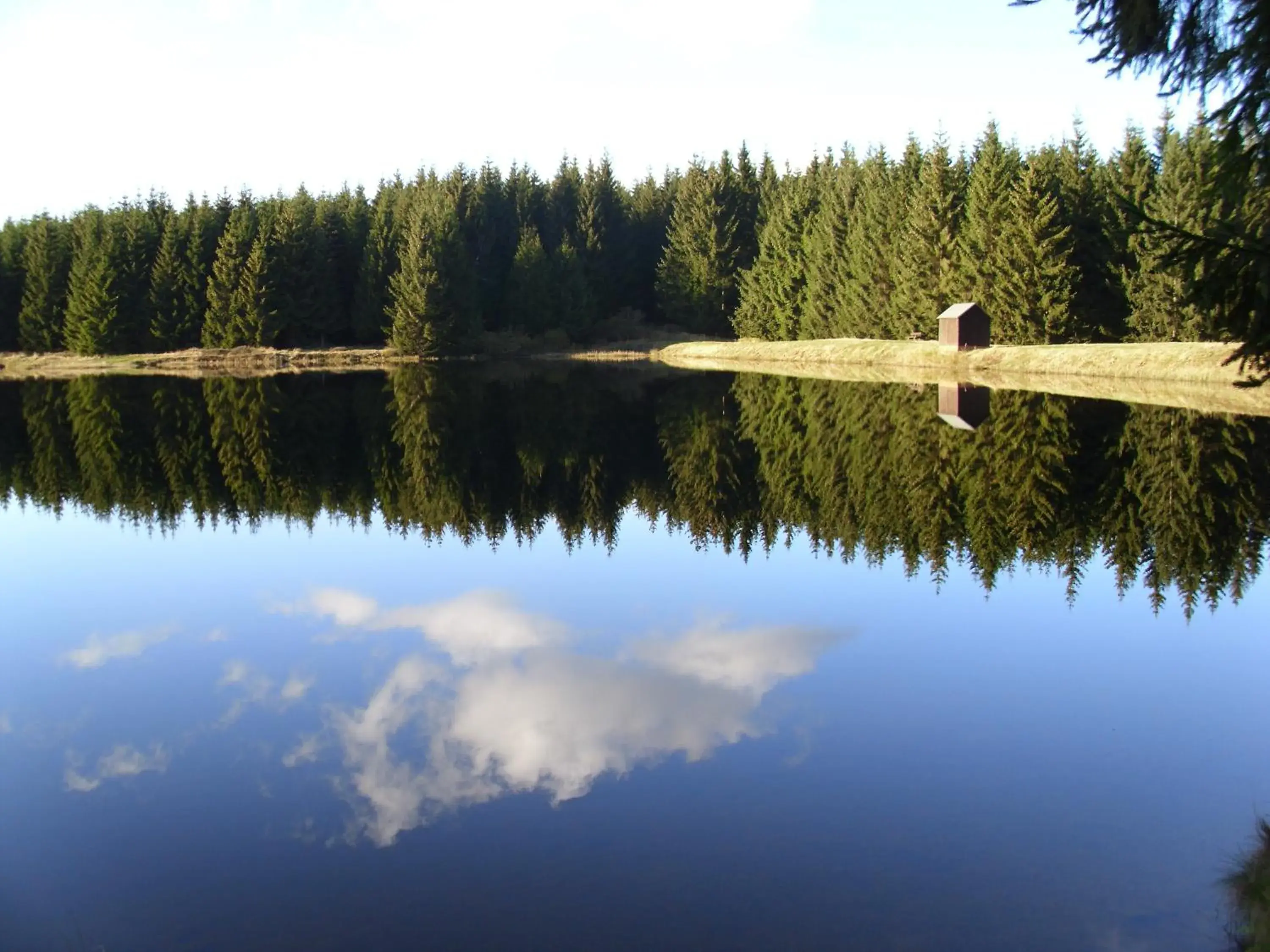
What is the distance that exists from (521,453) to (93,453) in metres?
11.0

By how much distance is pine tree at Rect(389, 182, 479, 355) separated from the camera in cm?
7044

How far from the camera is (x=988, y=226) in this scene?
5456cm

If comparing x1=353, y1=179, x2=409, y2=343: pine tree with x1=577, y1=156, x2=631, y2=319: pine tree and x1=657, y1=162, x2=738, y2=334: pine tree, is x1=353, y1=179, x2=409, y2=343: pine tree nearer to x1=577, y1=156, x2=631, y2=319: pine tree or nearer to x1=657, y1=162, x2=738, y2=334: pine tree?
x1=577, y1=156, x2=631, y2=319: pine tree

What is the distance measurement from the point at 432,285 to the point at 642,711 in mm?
63660

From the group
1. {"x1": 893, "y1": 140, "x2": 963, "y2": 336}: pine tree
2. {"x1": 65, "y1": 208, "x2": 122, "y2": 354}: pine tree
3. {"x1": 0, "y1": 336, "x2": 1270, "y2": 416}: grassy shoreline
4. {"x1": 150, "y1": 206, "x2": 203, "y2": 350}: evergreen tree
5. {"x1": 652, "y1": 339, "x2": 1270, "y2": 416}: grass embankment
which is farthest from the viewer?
{"x1": 150, "y1": 206, "x2": 203, "y2": 350}: evergreen tree

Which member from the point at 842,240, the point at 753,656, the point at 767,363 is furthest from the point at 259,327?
the point at 753,656

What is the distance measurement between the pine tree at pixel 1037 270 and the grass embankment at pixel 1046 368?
1.43m

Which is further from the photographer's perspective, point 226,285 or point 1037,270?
point 226,285

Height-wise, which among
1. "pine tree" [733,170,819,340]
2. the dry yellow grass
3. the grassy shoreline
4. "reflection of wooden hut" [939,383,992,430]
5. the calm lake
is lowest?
the calm lake

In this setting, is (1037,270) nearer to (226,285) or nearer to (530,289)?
(530,289)

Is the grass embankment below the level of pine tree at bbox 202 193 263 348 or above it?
below

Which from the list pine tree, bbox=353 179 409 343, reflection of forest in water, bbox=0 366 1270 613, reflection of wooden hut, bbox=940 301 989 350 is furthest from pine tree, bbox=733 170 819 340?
reflection of forest in water, bbox=0 366 1270 613

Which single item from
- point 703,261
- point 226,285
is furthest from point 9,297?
point 703,261

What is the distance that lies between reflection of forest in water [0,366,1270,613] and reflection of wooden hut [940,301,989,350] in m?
13.3
